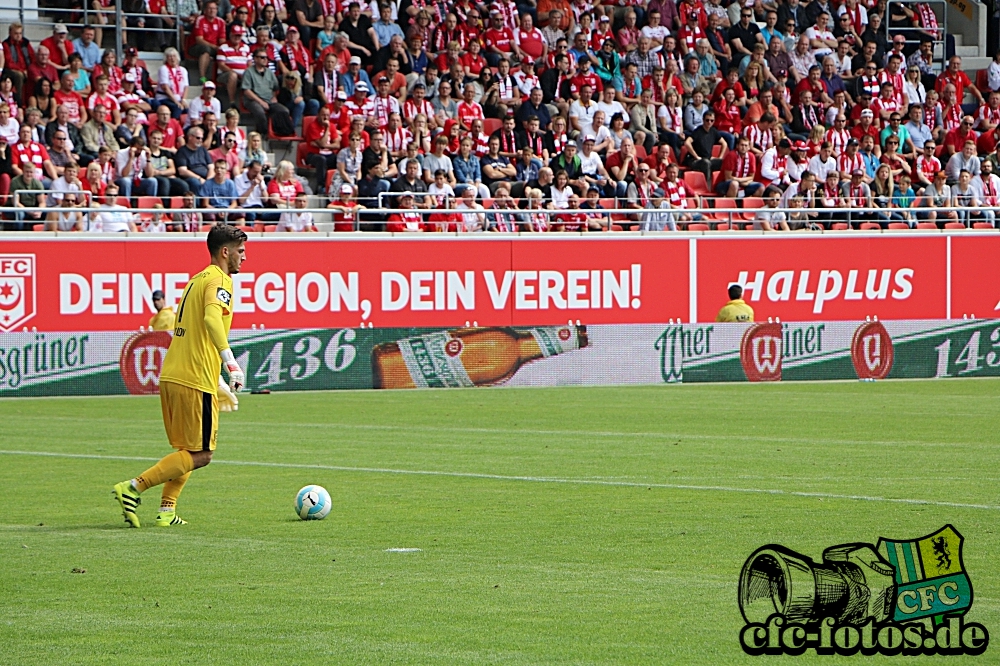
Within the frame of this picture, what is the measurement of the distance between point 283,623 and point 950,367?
22618 mm

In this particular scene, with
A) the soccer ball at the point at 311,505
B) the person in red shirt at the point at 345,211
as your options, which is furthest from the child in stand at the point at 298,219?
the soccer ball at the point at 311,505

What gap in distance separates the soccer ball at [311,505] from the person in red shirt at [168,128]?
17105 millimetres

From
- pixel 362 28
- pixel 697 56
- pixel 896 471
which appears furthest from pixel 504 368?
pixel 896 471

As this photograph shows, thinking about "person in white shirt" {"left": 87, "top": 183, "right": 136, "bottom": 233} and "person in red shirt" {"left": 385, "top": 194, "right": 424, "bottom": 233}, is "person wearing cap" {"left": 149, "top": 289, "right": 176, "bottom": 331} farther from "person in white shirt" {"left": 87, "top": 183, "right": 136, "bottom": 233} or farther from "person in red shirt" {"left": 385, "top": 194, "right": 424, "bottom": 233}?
"person in red shirt" {"left": 385, "top": 194, "right": 424, "bottom": 233}

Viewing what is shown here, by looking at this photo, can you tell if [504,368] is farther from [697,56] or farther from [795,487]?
[795,487]

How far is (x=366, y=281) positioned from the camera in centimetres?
2967

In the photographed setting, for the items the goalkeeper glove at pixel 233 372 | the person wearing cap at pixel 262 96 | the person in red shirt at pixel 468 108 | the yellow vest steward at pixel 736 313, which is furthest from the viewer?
the person in red shirt at pixel 468 108

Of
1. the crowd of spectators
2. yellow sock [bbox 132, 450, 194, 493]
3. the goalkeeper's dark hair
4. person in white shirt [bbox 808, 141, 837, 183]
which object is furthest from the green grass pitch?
person in white shirt [bbox 808, 141, 837, 183]

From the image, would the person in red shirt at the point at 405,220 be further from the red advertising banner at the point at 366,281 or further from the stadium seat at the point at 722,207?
the stadium seat at the point at 722,207

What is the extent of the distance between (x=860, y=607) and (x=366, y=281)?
22.4 m

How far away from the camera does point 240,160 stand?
94.4ft

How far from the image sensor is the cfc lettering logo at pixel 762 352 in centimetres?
2778

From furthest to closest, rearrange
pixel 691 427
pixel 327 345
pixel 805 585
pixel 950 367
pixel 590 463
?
pixel 950 367 < pixel 327 345 < pixel 691 427 < pixel 590 463 < pixel 805 585

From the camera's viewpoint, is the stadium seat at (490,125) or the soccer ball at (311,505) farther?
the stadium seat at (490,125)
